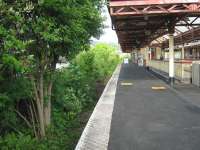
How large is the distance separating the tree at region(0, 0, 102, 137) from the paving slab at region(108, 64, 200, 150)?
72.1 inches

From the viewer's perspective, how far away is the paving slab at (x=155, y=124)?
22.6ft

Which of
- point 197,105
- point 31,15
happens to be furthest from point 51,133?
Answer: point 197,105

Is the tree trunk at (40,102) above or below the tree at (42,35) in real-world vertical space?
below

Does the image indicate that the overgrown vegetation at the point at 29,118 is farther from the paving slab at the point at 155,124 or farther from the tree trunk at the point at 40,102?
the paving slab at the point at 155,124

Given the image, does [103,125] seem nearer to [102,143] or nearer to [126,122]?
[126,122]

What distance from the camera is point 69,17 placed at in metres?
7.18

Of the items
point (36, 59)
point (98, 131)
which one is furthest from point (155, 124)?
point (36, 59)

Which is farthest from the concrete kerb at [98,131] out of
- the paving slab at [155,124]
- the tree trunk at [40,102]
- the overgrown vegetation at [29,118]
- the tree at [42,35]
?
the tree at [42,35]

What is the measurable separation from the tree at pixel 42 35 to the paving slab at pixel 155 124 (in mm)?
1831

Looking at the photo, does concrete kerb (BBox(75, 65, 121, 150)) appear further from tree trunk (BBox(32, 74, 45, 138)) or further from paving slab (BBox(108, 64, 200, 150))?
tree trunk (BBox(32, 74, 45, 138))

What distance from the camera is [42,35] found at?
6633 millimetres

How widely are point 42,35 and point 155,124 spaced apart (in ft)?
11.9

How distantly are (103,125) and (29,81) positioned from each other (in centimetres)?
194

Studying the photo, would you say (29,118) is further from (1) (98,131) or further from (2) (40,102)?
(1) (98,131)
